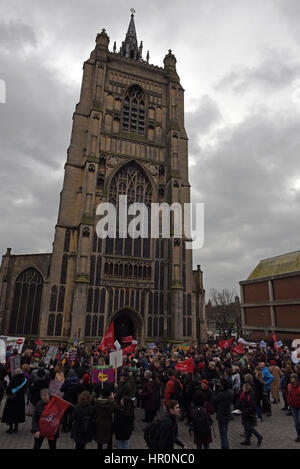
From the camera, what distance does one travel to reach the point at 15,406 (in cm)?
739

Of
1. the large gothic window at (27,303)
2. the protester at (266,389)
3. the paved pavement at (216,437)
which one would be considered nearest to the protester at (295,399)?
the paved pavement at (216,437)

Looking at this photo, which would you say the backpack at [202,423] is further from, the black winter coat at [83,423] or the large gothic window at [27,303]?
the large gothic window at [27,303]

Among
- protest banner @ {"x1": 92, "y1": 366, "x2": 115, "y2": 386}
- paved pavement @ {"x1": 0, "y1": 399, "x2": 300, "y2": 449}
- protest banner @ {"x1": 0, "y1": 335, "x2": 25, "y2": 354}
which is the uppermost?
protest banner @ {"x1": 0, "y1": 335, "x2": 25, "y2": 354}

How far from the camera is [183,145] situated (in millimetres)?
34562

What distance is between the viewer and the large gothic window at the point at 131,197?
28.7m

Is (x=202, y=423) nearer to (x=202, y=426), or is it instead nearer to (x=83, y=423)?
(x=202, y=426)

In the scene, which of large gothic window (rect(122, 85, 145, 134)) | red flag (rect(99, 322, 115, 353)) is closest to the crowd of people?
red flag (rect(99, 322, 115, 353))

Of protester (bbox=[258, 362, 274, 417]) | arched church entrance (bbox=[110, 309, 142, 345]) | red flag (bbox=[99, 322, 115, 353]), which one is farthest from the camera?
arched church entrance (bbox=[110, 309, 142, 345])

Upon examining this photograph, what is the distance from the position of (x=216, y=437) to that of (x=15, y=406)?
549 centimetres

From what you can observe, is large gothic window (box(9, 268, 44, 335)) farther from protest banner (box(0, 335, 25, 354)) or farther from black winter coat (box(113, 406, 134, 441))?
black winter coat (box(113, 406, 134, 441))

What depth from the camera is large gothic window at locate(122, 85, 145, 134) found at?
33.3 m
